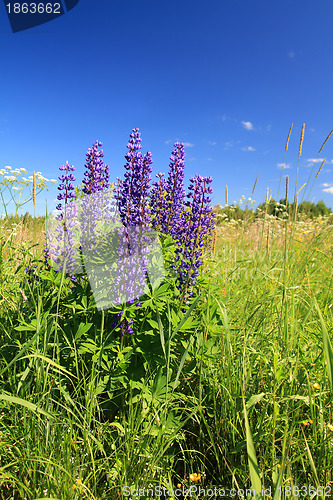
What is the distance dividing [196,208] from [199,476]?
6.44ft

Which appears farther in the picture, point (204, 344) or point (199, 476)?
point (204, 344)

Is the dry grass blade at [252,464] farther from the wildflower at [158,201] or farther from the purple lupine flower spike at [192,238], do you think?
the wildflower at [158,201]

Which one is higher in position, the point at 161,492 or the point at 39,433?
the point at 39,433

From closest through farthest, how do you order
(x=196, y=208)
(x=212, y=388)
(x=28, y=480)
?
(x=28, y=480) → (x=212, y=388) → (x=196, y=208)

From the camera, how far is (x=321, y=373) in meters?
2.29

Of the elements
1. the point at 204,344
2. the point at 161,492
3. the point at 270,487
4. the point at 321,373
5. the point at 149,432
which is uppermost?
the point at 204,344

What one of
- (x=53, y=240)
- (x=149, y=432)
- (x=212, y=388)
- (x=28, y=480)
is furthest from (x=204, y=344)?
(x=53, y=240)

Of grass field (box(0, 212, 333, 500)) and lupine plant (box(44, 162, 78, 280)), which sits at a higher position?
lupine plant (box(44, 162, 78, 280))

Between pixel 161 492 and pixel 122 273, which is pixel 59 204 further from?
pixel 161 492

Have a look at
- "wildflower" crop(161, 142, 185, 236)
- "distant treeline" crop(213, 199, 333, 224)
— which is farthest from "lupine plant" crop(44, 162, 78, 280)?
"distant treeline" crop(213, 199, 333, 224)

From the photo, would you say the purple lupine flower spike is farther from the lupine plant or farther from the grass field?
the lupine plant

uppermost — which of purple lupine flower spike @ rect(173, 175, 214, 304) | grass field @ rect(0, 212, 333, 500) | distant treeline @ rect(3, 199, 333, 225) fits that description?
distant treeline @ rect(3, 199, 333, 225)

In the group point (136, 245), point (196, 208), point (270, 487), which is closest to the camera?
point (270, 487)

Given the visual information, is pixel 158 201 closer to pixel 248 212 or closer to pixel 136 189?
pixel 136 189
